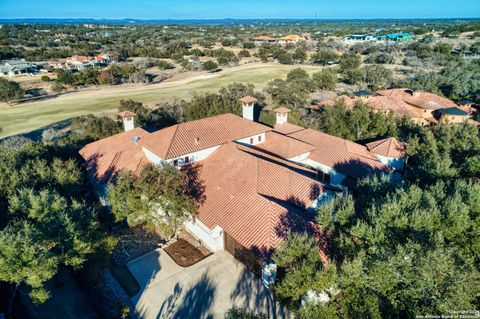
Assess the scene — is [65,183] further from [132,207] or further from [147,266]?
[147,266]

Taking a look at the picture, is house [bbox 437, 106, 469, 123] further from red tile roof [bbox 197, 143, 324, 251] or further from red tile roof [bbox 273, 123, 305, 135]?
red tile roof [bbox 197, 143, 324, 251]

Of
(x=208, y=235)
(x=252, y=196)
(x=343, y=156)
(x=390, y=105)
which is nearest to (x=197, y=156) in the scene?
(x=252, y=196)

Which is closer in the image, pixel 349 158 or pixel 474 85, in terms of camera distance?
pixel 349 158

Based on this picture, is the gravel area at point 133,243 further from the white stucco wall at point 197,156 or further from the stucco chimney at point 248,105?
the stucco chimney at point 248,105

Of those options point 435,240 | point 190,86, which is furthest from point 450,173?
point 190,86

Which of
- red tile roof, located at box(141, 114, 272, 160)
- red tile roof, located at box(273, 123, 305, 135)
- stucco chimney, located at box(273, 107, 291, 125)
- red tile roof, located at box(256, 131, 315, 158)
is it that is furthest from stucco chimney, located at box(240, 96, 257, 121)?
red tile roof, located at box(256, 131, 315, 158)
